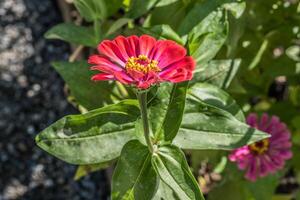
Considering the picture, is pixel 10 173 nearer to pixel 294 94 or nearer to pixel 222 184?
pixel 222 184

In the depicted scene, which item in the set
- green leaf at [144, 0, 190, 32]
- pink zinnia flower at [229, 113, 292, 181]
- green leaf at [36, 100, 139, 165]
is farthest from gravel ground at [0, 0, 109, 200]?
green leaf at [36, 100, 139, 165]

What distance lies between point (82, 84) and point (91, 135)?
0.22m

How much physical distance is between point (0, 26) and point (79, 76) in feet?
3.16

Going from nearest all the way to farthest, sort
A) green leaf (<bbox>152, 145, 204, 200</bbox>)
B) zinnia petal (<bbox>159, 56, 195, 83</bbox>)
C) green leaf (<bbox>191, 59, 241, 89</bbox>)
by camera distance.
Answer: zinnia petal (<bbox>159, 56, 195, 83</bbox>) < green leaf (<bbox>152, 145, 204, 200</bbox>) < green leaf (<bbox>191, 59, 241, 89</bbox>)

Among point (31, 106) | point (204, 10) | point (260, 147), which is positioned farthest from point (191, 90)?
point (31, 106)

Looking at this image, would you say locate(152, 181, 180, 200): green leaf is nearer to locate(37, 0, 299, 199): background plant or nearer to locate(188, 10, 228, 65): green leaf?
locate(37, 0, 299, 199): background plant

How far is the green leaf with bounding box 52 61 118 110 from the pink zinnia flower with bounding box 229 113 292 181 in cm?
32

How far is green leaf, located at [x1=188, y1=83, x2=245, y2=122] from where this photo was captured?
1153 millimetres

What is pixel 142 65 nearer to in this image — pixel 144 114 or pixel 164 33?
pixel 144 114

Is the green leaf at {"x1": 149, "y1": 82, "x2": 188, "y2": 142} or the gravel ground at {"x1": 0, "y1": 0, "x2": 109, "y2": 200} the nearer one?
the green leaf at {"x1": 149, "y1": 82, "x2": 188, "y2": 142}

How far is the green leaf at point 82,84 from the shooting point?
4.00 ft

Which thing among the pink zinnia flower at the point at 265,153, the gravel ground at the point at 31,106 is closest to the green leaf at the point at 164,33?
the pink zinnia flower at the point at 265,153

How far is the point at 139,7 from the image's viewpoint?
3.96 ft

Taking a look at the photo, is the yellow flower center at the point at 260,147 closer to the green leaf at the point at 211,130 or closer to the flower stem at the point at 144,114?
the green leaf at the point at 211,130
